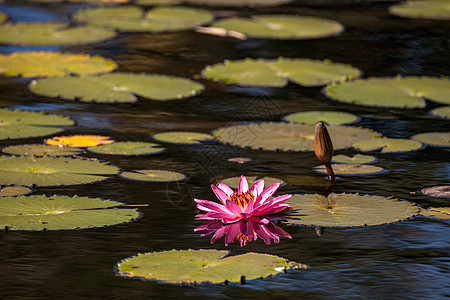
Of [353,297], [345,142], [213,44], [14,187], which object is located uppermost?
[213,44]

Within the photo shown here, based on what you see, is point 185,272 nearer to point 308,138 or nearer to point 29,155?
point 29,155

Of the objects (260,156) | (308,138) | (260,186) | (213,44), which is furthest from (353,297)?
(213,44)

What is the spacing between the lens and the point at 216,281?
219 centimetres

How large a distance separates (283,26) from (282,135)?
2.87m

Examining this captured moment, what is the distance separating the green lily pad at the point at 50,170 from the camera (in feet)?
10.4

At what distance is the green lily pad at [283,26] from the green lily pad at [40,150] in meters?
3.01

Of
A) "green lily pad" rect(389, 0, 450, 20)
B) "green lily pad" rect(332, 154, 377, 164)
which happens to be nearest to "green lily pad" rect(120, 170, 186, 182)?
"green lily pad" rect(332, 154, 377, 164)

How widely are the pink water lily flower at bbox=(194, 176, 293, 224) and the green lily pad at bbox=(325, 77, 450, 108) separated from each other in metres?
1.98

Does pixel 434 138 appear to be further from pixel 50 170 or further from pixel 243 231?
pixel 50 170

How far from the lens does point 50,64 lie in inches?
210

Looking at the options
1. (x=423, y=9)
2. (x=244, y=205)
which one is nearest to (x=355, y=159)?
(x=244, y=205)

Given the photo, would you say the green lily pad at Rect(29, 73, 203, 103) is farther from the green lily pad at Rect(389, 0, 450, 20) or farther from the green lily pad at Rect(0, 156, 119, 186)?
the green lily pad at Rect(389, 0, 450, 20)

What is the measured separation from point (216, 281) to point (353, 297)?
395mm

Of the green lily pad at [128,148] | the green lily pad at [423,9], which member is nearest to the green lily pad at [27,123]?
the green lily pad at [128,148]
